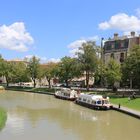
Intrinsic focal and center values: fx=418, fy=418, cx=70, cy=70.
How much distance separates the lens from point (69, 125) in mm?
47750

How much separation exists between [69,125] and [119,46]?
67.2 meters

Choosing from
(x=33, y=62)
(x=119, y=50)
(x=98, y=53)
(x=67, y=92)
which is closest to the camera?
(x=67, y=92)

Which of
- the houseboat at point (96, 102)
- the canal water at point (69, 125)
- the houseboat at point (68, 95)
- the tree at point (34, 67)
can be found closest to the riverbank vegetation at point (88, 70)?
the tree at point (34, 67)

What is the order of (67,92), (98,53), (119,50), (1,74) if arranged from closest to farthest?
(67,92) → (98,53) → (119,50) → (1,74)

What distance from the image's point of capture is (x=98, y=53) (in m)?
98.6

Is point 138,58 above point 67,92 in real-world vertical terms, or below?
above

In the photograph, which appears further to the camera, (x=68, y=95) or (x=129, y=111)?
(x=68, y=95)

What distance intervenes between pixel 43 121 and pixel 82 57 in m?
49.2

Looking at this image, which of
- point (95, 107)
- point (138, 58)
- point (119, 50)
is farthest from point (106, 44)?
point (95, 107)

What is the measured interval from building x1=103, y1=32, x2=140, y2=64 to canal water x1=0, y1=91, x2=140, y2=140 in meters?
49.4

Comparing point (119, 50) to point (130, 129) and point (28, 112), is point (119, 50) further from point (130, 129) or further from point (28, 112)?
point (130, 129)

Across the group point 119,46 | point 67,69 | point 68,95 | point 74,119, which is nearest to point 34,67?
point 67,69

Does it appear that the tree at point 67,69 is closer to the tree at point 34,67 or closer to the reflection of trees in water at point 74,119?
the tree at point 34,67

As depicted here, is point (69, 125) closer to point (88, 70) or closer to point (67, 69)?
point (88, 70)
